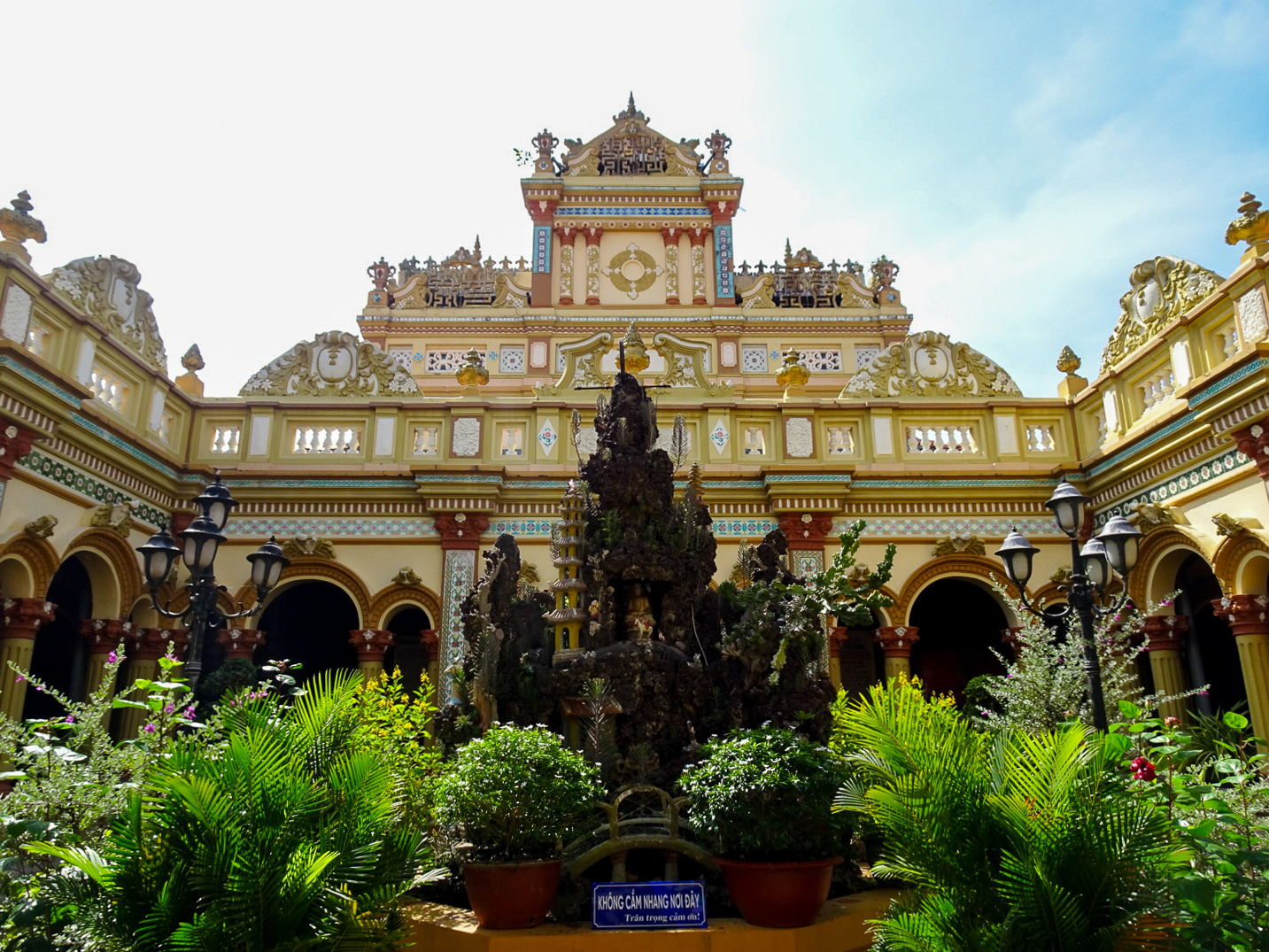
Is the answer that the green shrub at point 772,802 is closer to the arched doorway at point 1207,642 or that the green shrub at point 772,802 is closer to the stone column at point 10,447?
the stone column at point 10,447

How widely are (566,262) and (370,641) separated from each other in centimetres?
1189

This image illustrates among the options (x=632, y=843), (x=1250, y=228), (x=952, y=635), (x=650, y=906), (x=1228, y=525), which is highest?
(x=1250, y=228)

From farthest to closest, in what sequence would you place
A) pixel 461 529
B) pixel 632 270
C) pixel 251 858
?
pixel 632 270 < pixel 461 529 < pixel 251 858

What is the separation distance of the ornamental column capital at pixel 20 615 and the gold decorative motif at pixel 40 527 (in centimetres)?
79

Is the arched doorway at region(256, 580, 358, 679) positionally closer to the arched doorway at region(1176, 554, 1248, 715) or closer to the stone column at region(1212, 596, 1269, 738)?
the arched doorway at region(1176, 554, 1248, 715)

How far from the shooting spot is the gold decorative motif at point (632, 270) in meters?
22.1

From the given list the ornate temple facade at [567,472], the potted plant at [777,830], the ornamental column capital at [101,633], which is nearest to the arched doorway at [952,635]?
the ornate temple facade at [567,472]

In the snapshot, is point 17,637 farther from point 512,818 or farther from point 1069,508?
point 1069,508

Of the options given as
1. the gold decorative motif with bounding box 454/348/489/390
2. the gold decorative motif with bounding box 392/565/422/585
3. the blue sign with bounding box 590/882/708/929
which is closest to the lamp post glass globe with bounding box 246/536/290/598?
the blue sign with bounding box 590/882/708/929

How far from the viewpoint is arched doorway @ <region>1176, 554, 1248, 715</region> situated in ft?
40.7

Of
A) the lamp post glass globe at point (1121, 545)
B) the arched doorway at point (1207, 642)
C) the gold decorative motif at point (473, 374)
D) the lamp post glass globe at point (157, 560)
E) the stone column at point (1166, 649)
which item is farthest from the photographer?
the gold decorative motif at point (473, 374)

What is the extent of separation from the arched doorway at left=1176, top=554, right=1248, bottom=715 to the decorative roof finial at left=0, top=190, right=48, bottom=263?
612 inches

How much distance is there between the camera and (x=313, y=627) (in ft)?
53.9

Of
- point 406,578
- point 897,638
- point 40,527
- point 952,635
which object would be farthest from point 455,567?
point 952,635
